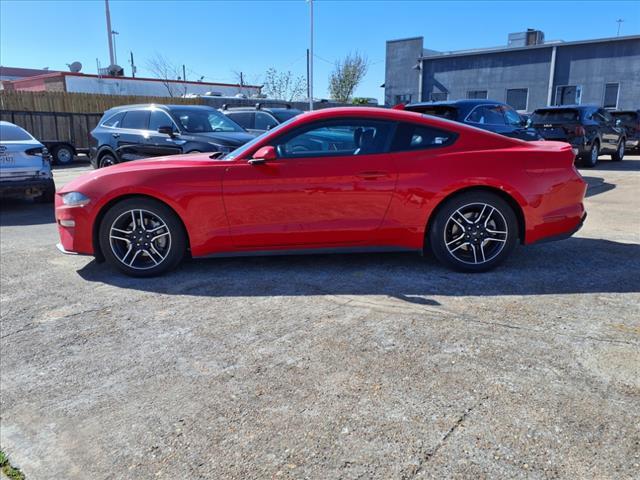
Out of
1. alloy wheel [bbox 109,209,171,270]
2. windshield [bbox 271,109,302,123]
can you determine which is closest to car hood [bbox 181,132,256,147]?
windshield [bbox 271,109,302,123]

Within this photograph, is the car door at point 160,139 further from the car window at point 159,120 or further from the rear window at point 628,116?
the rear window at point 628,116

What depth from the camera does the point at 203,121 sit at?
10.4 meters

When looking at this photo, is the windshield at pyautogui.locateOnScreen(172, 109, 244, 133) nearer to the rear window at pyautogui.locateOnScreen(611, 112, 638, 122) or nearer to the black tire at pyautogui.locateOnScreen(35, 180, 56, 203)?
the black tire at pyautogui.locateOnScreen(35, 180, 56, 203)

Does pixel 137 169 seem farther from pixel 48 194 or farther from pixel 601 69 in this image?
pixel 601 69

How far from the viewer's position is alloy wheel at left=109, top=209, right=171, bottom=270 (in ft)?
15.8

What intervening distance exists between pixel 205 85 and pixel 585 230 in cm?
3371

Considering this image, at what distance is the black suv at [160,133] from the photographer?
955 cm

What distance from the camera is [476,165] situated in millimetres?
4680

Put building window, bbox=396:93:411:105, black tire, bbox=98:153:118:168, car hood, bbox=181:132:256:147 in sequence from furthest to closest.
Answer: building window, bbox=396:93:411:105 → black tire, bbox=98:153:118:168 → car hood, bbox=181:132:256:147

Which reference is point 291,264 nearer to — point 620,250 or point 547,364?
point 547,364

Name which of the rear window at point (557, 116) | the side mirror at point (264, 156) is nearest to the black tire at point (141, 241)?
the side mirror at point (264, 156)

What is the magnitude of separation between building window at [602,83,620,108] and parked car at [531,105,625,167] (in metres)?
14.9

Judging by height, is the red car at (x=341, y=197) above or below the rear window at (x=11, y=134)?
below

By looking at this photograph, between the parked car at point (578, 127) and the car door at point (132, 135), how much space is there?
973cm
